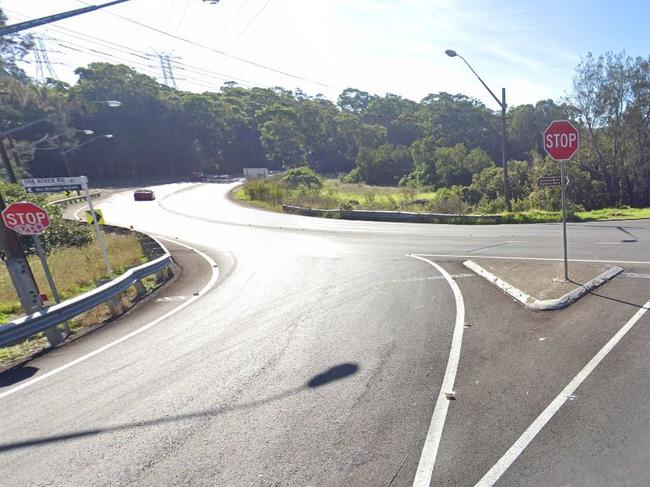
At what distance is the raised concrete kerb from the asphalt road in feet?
0.62

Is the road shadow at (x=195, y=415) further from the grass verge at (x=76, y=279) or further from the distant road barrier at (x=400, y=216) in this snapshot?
the distant road barrier at (x=400, y=216)

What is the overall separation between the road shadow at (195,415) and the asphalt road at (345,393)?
0.07ft

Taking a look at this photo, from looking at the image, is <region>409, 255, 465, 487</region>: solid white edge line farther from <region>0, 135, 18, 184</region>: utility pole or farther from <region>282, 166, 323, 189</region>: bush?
<region>282, 166, 323, 189</region>: bush

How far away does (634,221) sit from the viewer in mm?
17375

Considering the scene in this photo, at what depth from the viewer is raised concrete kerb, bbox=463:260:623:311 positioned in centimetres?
665

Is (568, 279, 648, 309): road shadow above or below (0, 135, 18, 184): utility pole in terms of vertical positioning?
below

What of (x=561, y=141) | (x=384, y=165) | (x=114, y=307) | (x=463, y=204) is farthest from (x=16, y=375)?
(x=384, y=165)

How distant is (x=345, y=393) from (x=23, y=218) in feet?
25.1

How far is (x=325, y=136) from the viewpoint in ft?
A: 323

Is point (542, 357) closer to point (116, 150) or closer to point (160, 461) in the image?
point (160, 461)

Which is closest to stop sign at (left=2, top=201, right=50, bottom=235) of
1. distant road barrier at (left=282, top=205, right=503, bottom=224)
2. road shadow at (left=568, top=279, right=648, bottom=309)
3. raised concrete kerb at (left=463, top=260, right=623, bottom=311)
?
raised concrete kerb at (left=463, top=260, right=623, bottom=311)

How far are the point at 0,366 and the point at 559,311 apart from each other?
29.1ft

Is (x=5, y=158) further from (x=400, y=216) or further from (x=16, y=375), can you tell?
(x=400, y=216)

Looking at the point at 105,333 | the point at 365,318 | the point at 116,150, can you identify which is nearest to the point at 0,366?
the point at 105,333
